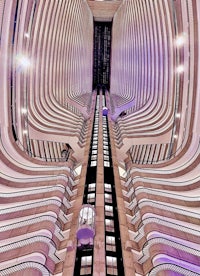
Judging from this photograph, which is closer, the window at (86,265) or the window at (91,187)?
the window at (86,265)

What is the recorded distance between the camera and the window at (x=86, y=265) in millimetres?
8266

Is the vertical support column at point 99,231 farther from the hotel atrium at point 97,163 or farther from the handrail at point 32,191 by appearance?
the handrail at point 32,191

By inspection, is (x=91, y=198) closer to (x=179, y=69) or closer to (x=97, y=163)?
(x=97, y=163)

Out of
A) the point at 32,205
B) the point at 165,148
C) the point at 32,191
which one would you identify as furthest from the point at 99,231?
the point at 165,148

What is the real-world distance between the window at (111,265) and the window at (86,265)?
20.3 inches

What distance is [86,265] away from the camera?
8.54 m

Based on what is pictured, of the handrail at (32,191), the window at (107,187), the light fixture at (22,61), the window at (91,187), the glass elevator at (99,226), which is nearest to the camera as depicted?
the glass elevator at (99,226)

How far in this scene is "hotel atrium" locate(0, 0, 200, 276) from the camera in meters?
9.11

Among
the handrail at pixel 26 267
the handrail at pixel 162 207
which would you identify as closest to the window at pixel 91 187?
the handrail at pixel 162 207

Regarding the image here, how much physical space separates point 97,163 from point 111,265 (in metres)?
7.89

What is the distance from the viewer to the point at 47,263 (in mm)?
8836

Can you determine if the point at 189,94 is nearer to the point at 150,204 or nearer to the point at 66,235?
the point at 150,204

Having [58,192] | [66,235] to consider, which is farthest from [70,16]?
[66,235]

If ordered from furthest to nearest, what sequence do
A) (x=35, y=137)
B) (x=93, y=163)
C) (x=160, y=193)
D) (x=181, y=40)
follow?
(x=35, y=137) → (x=181, y=40) → (x=93, y=163) → (x=160, y=193)
